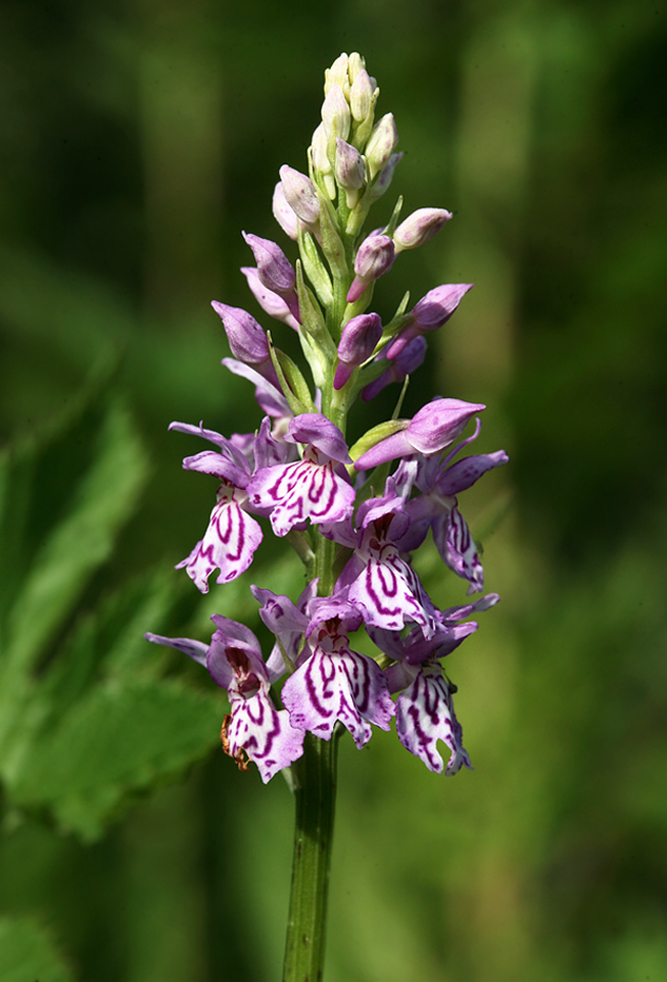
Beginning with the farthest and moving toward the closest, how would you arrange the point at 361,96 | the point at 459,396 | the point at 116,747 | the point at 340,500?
1. the point at 459,396
2. the point at 361,96
3. the point at 340,500
4. the point at 116,747

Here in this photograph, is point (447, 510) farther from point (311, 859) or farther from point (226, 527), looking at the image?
point (311, 859)

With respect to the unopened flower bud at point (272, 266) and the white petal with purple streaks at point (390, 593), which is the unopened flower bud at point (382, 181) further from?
the white petal with purple streaks at point (390, 593)

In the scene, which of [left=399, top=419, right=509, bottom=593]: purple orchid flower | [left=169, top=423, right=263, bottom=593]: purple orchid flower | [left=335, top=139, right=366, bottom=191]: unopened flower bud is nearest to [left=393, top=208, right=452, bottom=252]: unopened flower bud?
[left=335, top=139, right=366, bottom=191]: unopened flower bud

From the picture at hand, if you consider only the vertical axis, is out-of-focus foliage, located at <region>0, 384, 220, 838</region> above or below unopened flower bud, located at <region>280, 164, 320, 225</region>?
below

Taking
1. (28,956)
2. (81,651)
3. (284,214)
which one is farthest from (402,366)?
(28,956)

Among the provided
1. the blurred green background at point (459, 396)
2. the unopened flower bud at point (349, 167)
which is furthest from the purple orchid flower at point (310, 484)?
the blurred green background at point (459, 396)

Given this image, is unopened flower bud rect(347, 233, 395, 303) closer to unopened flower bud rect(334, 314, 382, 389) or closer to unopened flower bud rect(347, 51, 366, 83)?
unopened flower bud rect(334, 314, 382, 389)

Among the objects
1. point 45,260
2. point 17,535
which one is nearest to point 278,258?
point 17,535
